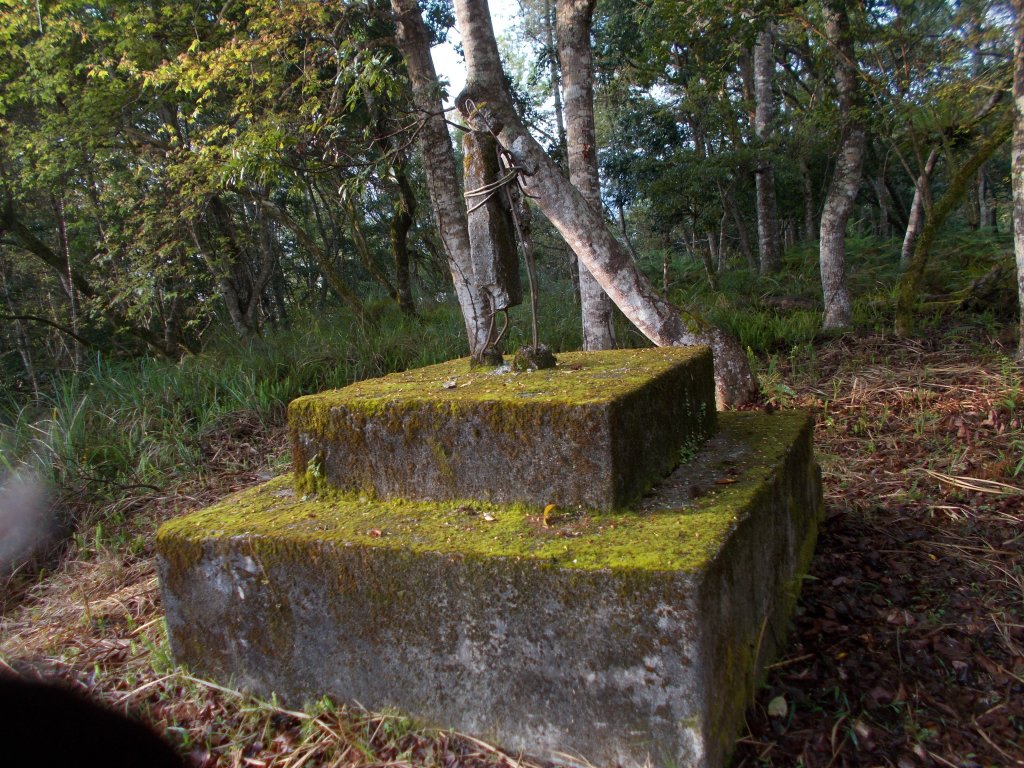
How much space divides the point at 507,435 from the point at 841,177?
5681 mm

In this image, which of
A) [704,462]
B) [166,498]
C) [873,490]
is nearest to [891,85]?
[873,490]

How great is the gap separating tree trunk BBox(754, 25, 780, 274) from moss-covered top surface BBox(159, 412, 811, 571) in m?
7.95

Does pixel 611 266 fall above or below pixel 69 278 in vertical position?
below

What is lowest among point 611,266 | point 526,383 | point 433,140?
point 526,383

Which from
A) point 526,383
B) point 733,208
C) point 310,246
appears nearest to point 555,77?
point 733,208

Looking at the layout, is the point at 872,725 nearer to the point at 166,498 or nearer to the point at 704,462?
the point at 704,462

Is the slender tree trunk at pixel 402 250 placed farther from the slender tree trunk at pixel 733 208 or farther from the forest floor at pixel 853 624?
the slender tree trunk at pixel 733 208

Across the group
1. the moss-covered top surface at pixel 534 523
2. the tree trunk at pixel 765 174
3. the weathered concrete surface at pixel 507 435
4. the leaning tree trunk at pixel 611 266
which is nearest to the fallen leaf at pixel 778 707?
the moss-covered top surface at pixel 534 523

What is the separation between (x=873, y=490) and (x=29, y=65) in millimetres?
8757

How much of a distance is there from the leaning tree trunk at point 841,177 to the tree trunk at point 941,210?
0.54 m

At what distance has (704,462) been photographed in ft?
9.00

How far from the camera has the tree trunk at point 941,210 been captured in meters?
5.30

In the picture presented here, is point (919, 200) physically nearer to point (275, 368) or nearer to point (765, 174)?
point (765, 174)

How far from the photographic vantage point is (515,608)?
1984 mm
